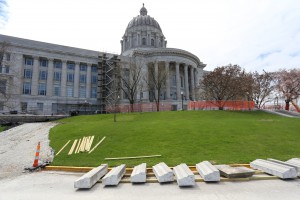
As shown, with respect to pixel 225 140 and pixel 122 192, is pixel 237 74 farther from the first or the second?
pixel 122 192

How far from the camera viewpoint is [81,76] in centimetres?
5669

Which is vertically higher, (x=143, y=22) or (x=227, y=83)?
(x=143, y=22)

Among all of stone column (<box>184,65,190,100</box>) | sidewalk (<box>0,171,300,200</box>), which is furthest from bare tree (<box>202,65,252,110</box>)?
sidewalk (<box>0,171,300,200</box>)

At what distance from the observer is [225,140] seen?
12133mm

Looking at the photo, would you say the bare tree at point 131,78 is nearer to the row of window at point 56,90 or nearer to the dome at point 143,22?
the row of window at point 56,90

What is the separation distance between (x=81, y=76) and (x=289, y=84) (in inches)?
2104

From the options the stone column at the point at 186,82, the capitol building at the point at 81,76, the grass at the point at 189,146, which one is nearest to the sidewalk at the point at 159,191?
the grass at the point at 189,146

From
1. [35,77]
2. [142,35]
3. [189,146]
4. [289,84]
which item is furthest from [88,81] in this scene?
[289,84]

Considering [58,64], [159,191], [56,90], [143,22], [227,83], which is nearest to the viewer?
[159,191]

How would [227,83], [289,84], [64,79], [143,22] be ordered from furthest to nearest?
1. [143,22]
2. [64,79]
3. [289,84]
4. [227,83]

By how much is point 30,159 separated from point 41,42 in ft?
165

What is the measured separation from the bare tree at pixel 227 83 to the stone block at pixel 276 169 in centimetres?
2895

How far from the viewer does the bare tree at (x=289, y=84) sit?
149ft

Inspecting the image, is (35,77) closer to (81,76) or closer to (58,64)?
(58,64)
